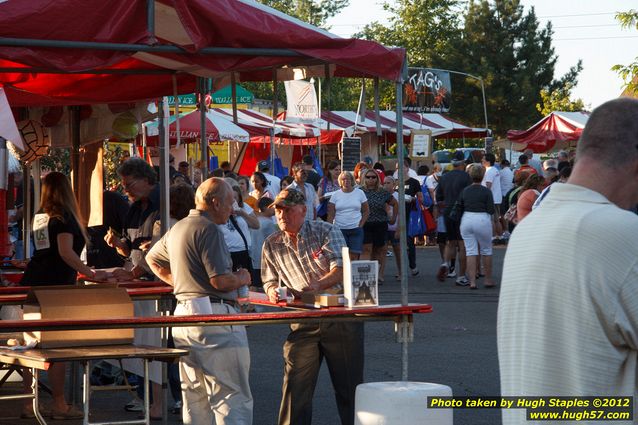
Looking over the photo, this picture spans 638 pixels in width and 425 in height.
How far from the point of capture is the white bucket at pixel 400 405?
665cm

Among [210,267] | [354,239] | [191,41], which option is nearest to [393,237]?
[354,239]

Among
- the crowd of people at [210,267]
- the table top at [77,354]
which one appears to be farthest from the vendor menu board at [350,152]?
the table top at [77,354]

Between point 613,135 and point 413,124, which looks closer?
point 613,135

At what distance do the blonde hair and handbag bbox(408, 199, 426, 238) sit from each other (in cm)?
1200

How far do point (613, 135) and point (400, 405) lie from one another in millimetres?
3828

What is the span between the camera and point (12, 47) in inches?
276

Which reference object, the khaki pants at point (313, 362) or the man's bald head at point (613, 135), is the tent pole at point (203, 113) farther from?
the man's bald head at point (613, 135)

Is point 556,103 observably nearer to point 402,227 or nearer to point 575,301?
point 402,227

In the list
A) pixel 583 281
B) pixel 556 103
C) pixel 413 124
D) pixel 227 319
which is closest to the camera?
pixel 583 281

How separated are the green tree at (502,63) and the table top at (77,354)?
67.1 meters

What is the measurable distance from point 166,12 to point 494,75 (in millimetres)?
68229

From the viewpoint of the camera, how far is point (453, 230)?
750 inches

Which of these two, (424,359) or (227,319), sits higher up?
(227,319)

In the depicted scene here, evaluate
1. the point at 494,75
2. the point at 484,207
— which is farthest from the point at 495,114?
the point at 484,207
